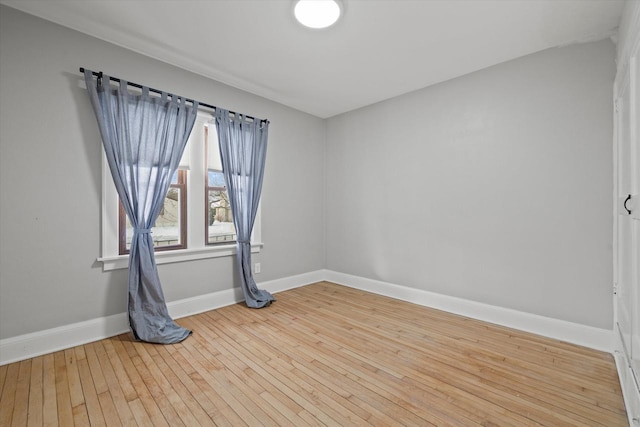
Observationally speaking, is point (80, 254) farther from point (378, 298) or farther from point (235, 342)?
point (378, 298)

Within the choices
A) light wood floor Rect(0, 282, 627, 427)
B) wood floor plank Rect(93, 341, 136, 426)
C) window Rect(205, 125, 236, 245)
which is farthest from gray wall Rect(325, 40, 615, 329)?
wood floor plank Rect(93, 341, 136, 426)

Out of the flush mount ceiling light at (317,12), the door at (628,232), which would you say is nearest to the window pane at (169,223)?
the flush mount ceiling light at (317,12)

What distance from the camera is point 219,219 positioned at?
11.7ft

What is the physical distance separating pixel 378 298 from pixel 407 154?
197 cm

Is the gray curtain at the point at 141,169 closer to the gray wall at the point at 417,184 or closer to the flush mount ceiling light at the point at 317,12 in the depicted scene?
the gray wall at the point at 417,184

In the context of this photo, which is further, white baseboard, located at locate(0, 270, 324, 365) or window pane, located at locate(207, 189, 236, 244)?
window pane, located at locate(207, 189, 236, 244)

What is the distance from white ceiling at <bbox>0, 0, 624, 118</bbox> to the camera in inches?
86.0

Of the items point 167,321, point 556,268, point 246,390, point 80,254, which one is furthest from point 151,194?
point 556,268

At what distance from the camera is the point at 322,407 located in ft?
5.69

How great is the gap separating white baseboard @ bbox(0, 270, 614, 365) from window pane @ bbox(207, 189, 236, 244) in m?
0.67

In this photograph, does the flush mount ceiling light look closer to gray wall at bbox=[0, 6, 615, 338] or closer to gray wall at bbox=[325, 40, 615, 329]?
gray wall at bbox=[0, 6, 615, 338]

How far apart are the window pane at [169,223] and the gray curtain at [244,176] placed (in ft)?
1.94

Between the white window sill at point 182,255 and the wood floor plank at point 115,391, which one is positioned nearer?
the wood floor plank at point 115,391

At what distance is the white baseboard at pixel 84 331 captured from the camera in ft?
7.22
